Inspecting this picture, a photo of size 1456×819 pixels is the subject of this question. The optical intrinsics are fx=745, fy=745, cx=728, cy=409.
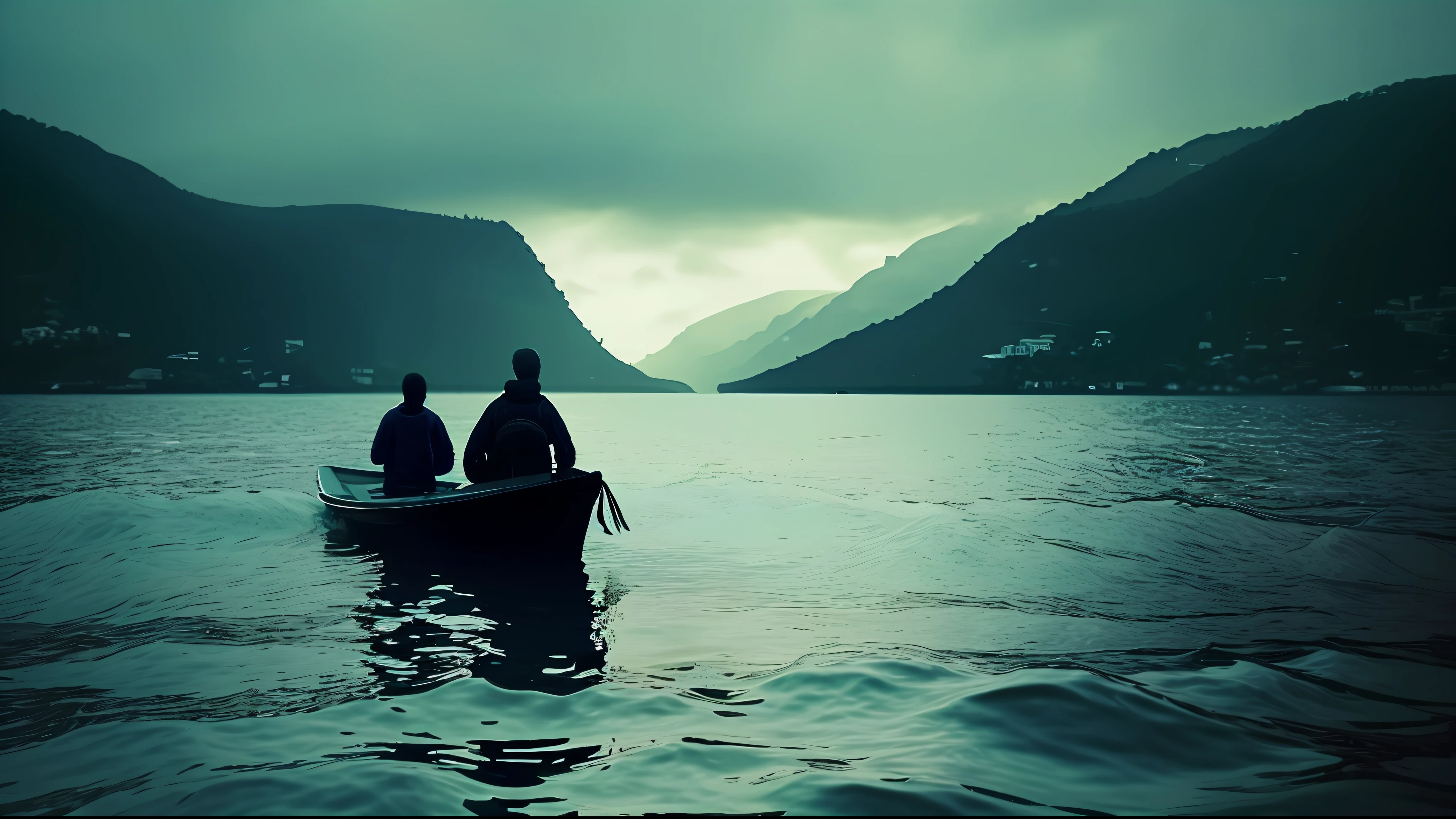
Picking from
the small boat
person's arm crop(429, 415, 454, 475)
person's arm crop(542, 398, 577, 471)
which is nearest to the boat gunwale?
the small boat

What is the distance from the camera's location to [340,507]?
13.7 m

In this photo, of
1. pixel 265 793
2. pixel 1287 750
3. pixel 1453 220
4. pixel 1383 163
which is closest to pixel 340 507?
pixel 265 793

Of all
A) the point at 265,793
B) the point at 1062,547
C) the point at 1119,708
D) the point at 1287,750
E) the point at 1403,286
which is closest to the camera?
the point at 265,793

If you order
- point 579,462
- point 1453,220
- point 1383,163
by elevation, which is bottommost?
point 579,462

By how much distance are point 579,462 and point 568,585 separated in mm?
22430

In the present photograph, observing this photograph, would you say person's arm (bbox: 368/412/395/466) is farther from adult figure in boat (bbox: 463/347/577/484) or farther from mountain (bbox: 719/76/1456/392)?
mountain (bbox: 719/76/1456/392)

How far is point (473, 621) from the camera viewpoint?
29.2ft

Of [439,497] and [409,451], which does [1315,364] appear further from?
[439,497]

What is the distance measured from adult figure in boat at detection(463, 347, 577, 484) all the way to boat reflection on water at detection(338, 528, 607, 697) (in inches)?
60.3

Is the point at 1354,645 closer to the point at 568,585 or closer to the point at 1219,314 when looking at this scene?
the point at 568,585

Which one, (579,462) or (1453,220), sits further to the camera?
(1453,220)

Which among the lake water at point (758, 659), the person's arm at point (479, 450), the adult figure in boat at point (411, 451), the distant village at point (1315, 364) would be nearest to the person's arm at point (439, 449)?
the adult figure in boat at point (411, 451)

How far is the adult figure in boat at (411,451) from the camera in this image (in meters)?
12.9

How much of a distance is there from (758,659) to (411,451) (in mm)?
8271
